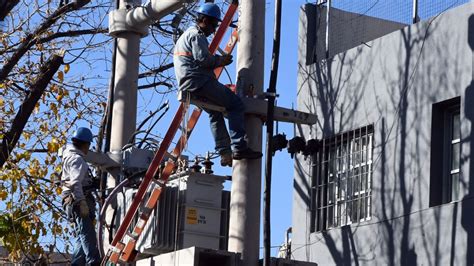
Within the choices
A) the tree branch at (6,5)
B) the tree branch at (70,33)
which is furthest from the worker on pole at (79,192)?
the tree branch at (70,33)

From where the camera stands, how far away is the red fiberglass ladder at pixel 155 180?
40.3ft

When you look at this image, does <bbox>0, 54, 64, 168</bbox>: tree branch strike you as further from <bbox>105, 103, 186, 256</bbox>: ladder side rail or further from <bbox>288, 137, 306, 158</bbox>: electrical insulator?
<bbox>105, 103, 186, 256</bbox>: ladder side rail

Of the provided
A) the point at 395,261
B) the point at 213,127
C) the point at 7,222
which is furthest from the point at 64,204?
the point at 7,222

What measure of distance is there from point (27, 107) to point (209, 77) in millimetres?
6571

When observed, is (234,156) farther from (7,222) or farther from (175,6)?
(7,222)

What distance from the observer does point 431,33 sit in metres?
15.4

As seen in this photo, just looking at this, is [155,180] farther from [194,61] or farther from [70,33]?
[70,33]

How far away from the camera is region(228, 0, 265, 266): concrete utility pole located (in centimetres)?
1101

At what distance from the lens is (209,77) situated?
1213cm

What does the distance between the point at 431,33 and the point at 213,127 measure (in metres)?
4.26

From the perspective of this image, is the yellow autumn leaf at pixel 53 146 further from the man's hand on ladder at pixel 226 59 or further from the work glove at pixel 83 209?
the man's hand on ladder at pixel 226 59

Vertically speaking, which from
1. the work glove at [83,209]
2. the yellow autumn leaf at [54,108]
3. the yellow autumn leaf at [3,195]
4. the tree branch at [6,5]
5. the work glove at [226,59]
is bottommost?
the work glove at [83,209]

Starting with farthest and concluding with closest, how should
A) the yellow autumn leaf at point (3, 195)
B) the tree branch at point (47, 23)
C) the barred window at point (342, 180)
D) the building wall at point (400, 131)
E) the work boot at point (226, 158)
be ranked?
the yellow autumn leaf at point (3, 195) < the tree branch at point (47, 23) < the barred window at point (342, 180) < the building wall at point (400, 131) < the work boot at point (226, 158)

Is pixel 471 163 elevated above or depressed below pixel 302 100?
below
